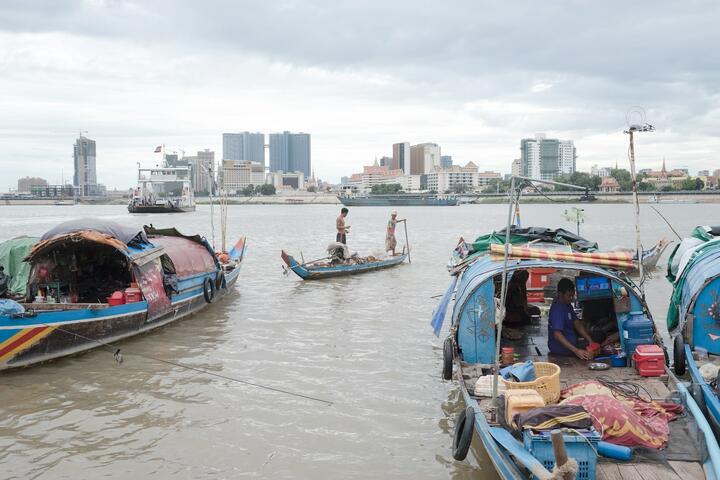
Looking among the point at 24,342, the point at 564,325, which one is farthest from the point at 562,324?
the point at 24,342

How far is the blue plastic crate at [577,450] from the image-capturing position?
473 centimetres

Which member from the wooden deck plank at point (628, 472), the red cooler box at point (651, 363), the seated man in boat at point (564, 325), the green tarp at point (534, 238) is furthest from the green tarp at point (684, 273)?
the wooden deck plank at point (628, 472)

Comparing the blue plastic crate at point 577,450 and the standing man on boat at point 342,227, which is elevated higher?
the standing man on boat at point 342,227

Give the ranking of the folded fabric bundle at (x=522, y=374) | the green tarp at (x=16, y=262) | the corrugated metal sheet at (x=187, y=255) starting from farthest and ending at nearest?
1. the corrugated metal sheet at (x=187, y=255)
2. the green tarp at (x=16, y=262)
3. the folded fabric bundle at (x=522, y=374)

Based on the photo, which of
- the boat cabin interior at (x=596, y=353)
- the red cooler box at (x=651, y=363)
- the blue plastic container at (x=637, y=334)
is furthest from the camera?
the blue plastic container at (x=637, y=334)

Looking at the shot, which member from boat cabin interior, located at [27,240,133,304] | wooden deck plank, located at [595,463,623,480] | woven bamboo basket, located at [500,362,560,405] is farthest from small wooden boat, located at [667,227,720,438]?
boat cabin interior, located at [27,240,133,304]

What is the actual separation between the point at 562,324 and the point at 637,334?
3.08 ft

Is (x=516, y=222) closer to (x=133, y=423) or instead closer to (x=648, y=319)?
(x=648, y=319)

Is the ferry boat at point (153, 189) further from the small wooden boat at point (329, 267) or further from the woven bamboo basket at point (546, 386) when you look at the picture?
the woven bamboo basket at point (546, 386)

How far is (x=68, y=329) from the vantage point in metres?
10.1

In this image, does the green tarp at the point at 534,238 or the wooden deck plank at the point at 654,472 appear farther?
the green tarp at the point at 534,238

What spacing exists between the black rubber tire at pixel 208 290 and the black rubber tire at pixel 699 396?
10.6 meters

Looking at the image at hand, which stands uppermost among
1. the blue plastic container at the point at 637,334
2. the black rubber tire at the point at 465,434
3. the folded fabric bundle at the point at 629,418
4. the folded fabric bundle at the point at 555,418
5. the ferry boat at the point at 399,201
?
the ferry boat at the point at 399,201

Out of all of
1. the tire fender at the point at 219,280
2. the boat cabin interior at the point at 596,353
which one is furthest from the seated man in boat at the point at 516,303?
the tire fender at the point at 219,280
